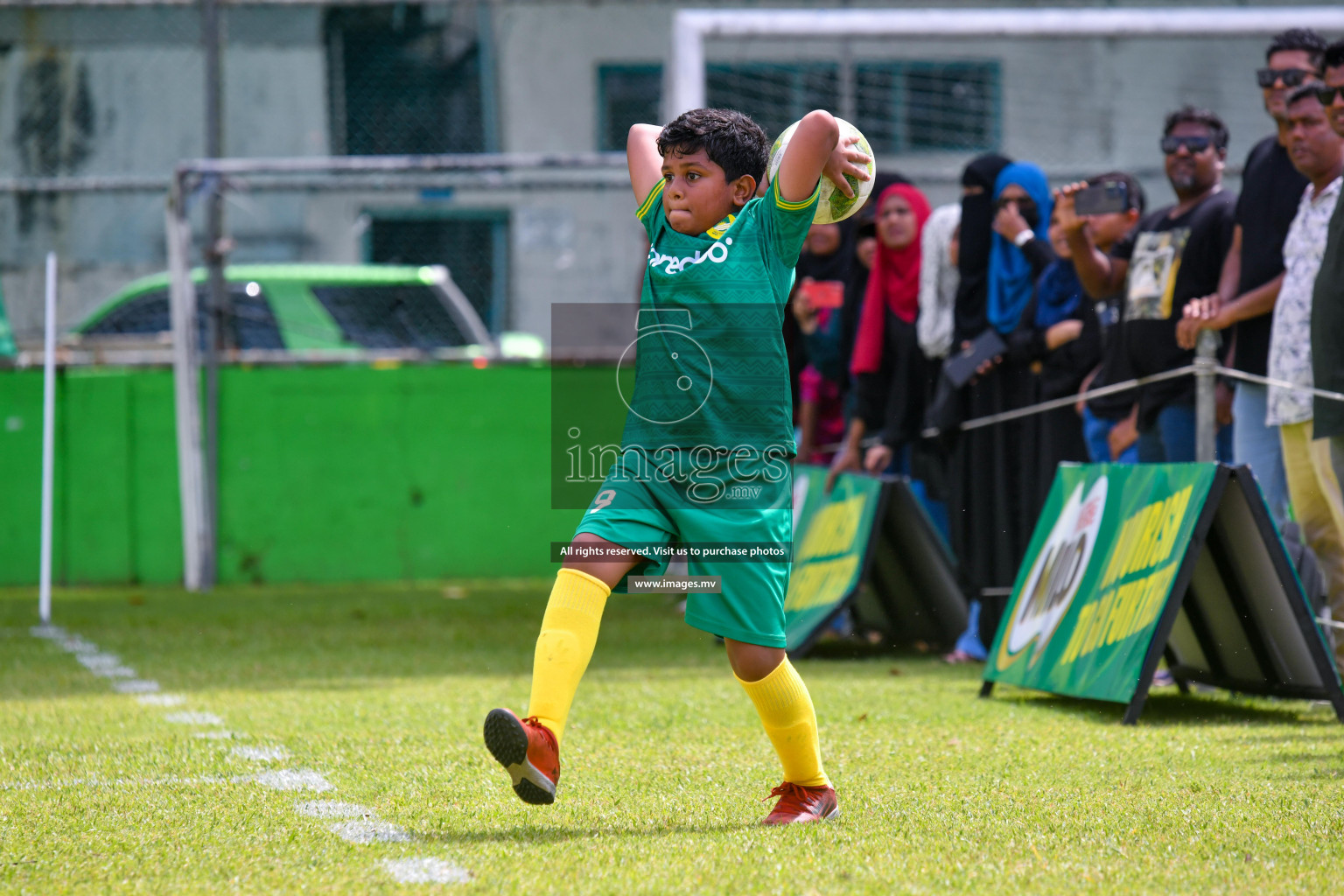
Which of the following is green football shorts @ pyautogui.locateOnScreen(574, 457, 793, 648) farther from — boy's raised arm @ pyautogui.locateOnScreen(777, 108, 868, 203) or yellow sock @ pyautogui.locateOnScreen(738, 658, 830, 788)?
boy's raised arm @ pyautogui.locateOnScreen(777, 108, 868, 203)

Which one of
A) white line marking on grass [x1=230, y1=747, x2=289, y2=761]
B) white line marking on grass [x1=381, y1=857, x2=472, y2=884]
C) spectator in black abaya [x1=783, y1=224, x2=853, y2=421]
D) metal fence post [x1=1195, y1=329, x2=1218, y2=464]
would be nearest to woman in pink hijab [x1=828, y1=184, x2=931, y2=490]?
spectator in black abaya [x1=783, y1=224, x2=853, y2=421]

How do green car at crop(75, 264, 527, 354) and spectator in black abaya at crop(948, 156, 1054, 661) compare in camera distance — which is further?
green car at crop(75, 264, 527, 354)

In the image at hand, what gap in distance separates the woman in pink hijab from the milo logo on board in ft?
6.04

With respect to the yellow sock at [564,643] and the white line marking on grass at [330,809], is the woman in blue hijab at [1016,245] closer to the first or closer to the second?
the yellow sock at [564,643]

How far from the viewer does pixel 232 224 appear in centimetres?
1540

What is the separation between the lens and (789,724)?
3.78 m

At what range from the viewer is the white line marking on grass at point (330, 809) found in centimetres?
381

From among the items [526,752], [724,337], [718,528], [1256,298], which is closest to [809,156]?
[724,337]

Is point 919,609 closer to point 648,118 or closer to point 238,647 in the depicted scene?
point 238,647

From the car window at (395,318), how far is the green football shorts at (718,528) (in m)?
9.57

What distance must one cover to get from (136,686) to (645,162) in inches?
146

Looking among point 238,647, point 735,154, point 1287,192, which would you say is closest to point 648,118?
point 238,647

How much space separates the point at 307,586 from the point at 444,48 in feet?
19.2

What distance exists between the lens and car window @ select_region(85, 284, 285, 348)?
12.9 m
